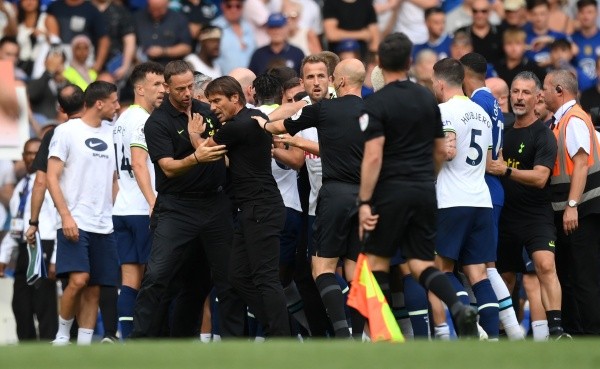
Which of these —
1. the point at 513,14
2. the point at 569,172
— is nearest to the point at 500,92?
the point at 569,172

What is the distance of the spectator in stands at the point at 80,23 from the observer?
Result: 726 inches

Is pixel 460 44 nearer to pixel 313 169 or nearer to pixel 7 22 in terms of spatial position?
pixel 313 169

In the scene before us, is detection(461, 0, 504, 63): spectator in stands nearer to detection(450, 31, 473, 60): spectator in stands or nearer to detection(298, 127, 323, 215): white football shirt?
detection(450, 31, 473, 60): spectator in stands

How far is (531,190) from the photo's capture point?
520 inches

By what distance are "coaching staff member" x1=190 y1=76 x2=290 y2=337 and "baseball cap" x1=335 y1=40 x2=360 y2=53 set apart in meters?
6.89

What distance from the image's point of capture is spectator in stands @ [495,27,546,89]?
1753 centimetres

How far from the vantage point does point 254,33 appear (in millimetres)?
19141

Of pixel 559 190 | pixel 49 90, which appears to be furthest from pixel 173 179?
pixel 49 90

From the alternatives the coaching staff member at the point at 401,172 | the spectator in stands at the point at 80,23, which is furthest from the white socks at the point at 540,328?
the spectator in stands at the point at 80,23

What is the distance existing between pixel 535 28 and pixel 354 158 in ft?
26.8

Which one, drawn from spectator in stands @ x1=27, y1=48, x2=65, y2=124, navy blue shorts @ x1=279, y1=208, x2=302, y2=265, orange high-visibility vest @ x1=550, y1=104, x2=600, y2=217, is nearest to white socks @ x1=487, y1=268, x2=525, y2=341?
orange high-visibility vest @ x1=550, y1=104, x2=600, y2=217

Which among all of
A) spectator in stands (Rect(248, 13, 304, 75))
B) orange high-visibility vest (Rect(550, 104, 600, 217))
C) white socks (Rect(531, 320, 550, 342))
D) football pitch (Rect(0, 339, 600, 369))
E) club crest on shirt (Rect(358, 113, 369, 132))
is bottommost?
white socks (Rect(531, 320, 550, 342))

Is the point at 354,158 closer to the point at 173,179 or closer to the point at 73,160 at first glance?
the point at 173,179

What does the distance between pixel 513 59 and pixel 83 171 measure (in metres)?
6.46
